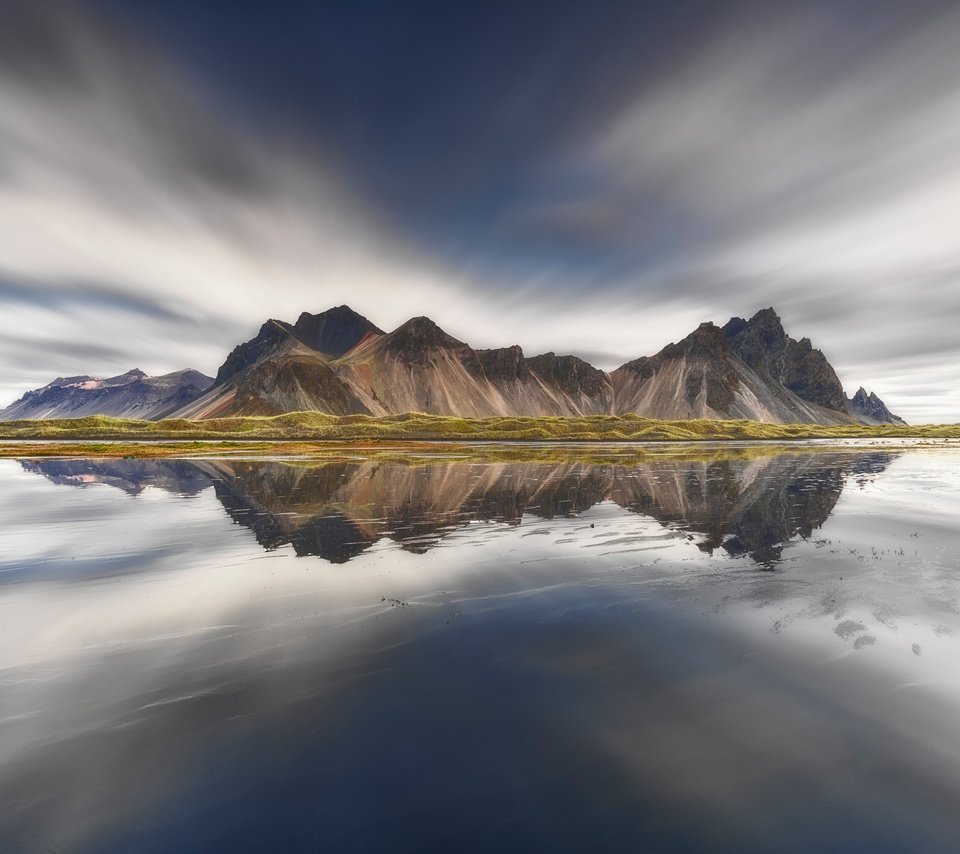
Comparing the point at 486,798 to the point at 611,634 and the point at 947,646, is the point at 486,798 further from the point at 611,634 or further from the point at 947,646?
the point at 947,646

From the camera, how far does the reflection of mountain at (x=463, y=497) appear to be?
20719 mm

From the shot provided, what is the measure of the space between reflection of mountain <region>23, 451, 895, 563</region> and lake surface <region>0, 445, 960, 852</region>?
2.50 ft

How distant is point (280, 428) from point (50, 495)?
496ft

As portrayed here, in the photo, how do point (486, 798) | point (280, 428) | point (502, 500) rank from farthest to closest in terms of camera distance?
point (280, 428) → point (502, 500) → point (486, 798)

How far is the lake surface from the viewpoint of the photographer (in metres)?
5.66

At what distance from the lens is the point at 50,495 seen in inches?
1300

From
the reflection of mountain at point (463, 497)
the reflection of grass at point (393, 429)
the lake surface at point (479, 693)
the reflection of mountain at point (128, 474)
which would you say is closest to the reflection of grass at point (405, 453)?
the reflection of mountain at point (128, 474)

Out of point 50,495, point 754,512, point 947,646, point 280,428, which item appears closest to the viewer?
point 947,646

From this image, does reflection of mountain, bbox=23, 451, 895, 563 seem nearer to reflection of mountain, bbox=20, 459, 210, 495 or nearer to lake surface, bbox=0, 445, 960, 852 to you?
reflection of mountain, bbox=20, 459, 210, 495

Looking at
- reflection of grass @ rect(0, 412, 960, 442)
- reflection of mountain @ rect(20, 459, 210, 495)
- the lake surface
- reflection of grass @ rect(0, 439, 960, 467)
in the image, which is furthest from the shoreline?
the lake surface

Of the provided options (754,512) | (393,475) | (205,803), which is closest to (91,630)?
(205,803)

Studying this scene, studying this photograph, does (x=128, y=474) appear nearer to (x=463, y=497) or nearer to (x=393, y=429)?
(x=463, y=497)

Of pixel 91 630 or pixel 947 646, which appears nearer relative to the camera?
pixel 947 646

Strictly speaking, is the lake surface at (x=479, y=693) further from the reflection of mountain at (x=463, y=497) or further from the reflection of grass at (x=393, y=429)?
the reflection of grass at (x=393, y=429)
